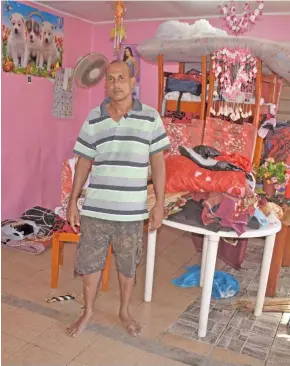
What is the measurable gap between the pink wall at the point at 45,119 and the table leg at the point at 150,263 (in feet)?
7.32

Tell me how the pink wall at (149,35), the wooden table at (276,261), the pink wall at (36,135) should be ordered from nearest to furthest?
the wooden table at (276,261), the pink wall at (36,135), the pink wall at (149,35)

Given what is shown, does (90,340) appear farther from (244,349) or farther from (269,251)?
(269,251)

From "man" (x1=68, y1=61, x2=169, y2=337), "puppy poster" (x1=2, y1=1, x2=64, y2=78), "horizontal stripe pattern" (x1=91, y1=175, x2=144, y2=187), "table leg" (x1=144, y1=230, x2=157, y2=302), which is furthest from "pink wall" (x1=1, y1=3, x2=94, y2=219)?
"horizontal stripe pattern" (x1=91, y1=175, x2=144, y2=187)

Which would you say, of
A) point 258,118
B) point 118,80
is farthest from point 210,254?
point 258,118

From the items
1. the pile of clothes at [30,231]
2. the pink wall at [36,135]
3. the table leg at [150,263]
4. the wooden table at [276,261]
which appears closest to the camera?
the table leg at [150,263]

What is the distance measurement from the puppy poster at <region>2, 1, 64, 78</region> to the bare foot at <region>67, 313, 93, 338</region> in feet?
9.64

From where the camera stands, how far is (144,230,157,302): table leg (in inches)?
118

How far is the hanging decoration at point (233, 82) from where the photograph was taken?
13.2 feet

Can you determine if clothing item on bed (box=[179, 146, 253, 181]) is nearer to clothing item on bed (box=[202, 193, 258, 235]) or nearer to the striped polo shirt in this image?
clothing item on bed (box=[202, 193, 258, 235])

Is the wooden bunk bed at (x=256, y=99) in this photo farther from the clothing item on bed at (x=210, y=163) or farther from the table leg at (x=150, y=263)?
the table leg at (x=150, y=263)

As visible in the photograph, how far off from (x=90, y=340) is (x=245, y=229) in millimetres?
1181

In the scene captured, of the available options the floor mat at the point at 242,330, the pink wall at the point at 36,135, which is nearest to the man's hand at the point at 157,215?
the floor mat at the point at 242,330

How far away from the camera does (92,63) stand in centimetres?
484

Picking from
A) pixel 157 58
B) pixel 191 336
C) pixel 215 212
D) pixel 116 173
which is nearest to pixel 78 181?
pixel 116 173
